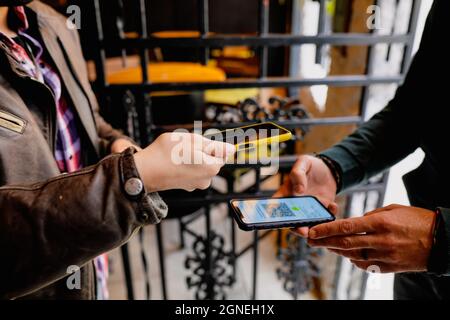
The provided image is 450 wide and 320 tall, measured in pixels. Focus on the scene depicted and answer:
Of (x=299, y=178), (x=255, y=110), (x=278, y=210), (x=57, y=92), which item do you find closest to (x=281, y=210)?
(x=278, y=210)

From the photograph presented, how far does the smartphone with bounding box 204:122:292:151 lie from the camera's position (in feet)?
2.67

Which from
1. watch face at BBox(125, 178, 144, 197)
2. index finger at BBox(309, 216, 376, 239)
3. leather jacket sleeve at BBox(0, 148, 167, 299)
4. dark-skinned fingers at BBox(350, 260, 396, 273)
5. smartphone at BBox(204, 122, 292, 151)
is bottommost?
dark-skinned fingers at BBox(350, 260, 396, 273)

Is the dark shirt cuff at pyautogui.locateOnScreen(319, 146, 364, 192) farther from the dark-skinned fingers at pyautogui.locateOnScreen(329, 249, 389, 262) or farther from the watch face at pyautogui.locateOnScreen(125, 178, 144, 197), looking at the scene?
the watch face at pyautogui.locateOnScreen(125, 178, 144, 197)

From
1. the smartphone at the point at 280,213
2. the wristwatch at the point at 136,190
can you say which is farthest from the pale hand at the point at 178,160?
the smartphone at the point at 280,213

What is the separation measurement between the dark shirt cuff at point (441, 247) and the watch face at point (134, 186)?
67 centimetres

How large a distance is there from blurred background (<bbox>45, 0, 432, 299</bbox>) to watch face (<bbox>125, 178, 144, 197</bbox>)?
46 cm

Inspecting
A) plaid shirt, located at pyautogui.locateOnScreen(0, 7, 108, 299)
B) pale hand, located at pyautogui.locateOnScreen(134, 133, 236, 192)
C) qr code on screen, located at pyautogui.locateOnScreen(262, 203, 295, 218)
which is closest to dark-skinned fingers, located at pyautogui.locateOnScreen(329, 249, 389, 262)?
qr code on screen, located at pyautogui.locateOnScreen(262, 203, 295, 218)

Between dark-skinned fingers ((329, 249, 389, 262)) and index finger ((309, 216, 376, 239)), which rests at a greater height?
index finger ((309, 216, 376, 239))

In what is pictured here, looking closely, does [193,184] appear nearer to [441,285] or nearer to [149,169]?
[149,169]

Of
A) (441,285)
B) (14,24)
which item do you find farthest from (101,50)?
(441,285)

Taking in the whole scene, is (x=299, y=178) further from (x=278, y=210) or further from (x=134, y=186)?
(x=134, y=186)

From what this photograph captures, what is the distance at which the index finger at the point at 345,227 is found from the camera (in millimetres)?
838

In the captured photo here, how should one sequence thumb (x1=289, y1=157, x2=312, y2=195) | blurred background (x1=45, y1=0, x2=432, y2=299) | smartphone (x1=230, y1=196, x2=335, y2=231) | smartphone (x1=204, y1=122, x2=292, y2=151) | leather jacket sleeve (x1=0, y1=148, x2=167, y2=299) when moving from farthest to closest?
blurred background (x1=45, y1=0, x2=432, y2=299)
thumb (x1=289, y1=157, x2=312, y2=195)
smartphone (x1=230, y1=196, x2=335, y2=231)
smartphone (x1=204, y1=122, x2=292, y2=151)
leather jacket sleeve (x1=0, y1=148, x2=167, y2=299)
